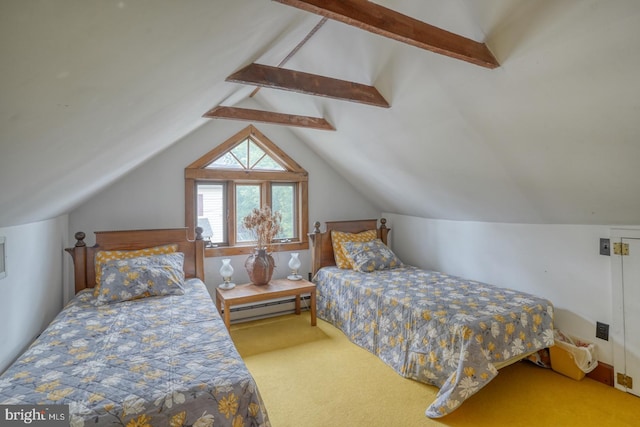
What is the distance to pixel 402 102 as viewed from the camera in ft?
7.39

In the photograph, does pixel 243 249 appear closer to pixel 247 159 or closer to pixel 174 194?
pixel 174 194

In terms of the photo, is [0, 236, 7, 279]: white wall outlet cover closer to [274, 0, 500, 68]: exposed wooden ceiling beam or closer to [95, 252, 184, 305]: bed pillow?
[95, 252, 184, 305]: bed pillow

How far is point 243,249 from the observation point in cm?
362

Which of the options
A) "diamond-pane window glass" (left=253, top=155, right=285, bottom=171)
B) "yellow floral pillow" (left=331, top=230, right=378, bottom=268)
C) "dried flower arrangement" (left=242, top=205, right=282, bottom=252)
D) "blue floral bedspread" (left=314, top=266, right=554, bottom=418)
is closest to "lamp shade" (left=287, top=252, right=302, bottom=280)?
"dried flower arrangement" (left=242, top=205, right=282, bottom=252)

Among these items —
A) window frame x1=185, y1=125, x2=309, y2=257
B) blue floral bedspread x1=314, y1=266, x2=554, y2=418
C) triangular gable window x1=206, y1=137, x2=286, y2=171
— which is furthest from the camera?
triangular gable window x1=206, y1=137, x2=286, y2=171

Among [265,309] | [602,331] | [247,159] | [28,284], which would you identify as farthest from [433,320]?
[28,284]

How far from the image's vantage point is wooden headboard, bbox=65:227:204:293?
2693 mm

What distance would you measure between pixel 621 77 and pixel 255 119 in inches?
91.4

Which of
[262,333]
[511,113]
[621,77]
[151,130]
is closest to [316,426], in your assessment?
[262,333]

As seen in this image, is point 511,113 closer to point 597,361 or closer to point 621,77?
point 621,77

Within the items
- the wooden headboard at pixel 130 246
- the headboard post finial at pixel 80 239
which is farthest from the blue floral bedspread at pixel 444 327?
the headboard post finial at pixel 80 239

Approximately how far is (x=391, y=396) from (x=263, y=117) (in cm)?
240

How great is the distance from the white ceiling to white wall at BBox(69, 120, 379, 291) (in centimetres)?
97

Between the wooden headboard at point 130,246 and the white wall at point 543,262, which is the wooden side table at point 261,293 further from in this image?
the white wall at point 543,262
